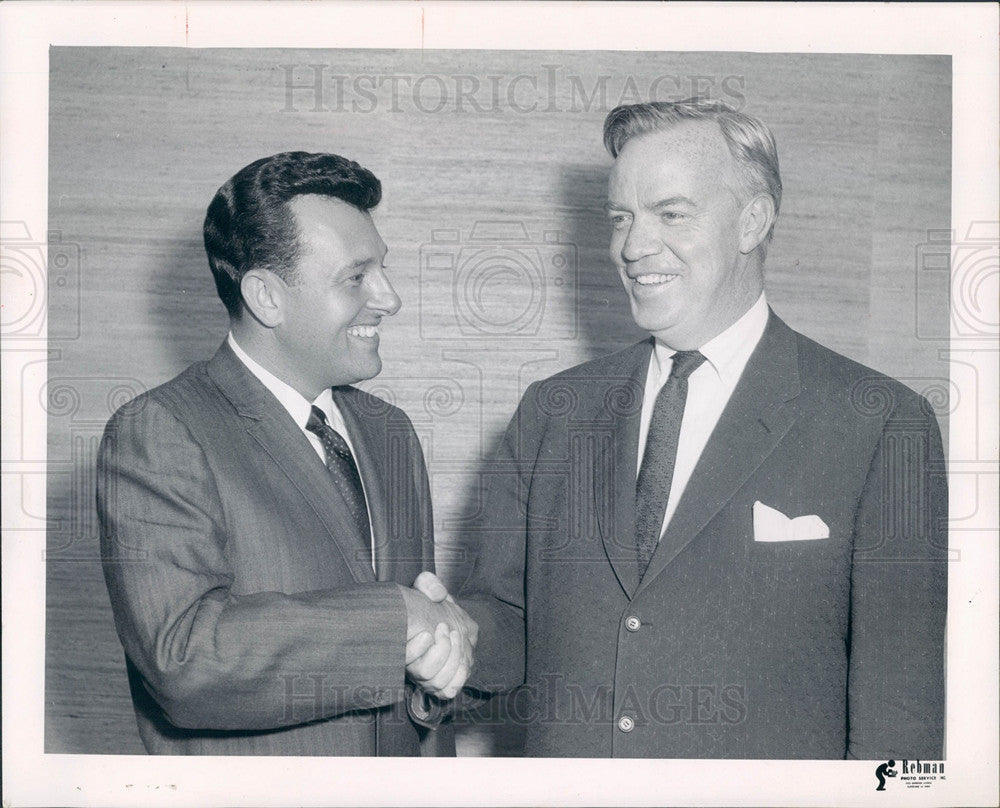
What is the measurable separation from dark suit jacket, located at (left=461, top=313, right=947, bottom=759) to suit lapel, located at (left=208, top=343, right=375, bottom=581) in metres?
0.34

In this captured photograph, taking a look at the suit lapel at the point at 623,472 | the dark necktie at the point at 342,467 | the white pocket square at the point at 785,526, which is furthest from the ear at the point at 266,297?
the white pocket square at the point at 785,526

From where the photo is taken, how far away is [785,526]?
254 cm

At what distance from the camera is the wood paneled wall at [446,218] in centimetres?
276

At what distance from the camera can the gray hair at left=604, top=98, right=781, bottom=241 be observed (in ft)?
8.60

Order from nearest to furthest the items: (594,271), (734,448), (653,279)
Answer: (734,448) < (653,279) < (594,271)

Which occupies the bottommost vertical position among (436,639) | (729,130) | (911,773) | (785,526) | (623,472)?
(911,773)

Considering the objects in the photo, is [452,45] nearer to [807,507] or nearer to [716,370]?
[716,370]

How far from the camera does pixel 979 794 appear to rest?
273 centimetres

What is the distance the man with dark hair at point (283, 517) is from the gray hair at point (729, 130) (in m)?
0.61

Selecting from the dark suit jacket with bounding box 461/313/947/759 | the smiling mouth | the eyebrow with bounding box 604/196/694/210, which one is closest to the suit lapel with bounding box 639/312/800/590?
the dark suit jacket with bounding box 461/313/947/759

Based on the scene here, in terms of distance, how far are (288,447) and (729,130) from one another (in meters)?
1.24

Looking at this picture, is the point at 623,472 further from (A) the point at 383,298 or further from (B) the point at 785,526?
(A) the point at 383,298

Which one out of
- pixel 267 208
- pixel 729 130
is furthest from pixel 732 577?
pixel 267 208

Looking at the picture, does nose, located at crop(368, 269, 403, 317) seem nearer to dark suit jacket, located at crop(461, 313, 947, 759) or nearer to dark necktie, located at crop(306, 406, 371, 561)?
dark necktie, located at crop(306, 406, 371, 561)
